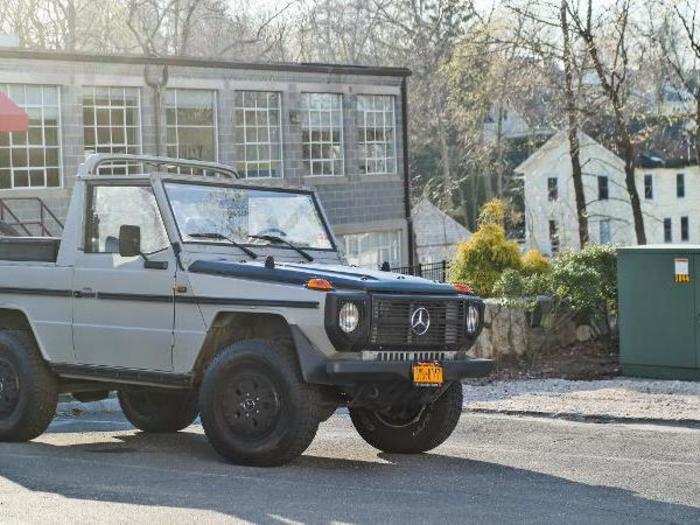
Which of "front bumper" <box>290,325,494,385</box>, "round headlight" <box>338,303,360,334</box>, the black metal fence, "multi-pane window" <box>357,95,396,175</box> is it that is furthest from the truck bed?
"multi-pane window" <box>357,95,396,175</box>

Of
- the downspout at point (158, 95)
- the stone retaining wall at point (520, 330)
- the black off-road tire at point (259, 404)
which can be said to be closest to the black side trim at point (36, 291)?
the black off-road tire at point (259, 404)

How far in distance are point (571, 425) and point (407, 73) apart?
73.9 ft

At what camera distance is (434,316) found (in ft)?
34.5

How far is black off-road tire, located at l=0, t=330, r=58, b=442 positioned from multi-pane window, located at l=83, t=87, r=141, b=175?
16714mm

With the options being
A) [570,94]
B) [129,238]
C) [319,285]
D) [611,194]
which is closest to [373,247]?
[570,94]

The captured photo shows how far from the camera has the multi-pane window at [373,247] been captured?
109ft

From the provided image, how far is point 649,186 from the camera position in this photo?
8212 cm

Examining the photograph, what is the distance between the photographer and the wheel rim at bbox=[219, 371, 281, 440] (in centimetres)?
1017

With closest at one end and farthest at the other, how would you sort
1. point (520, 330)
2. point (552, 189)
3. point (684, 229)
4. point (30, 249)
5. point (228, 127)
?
point (30, 249), point (520, 330), point (228, 127), point (552, 189), point (684, 229)

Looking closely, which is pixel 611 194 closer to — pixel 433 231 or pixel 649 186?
pixel 649 186

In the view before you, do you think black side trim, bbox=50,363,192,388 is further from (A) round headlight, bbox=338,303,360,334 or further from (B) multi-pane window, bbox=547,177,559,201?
(B) multi-pane window, bbox=547,177,559,201

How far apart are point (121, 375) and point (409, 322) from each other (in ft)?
7.51

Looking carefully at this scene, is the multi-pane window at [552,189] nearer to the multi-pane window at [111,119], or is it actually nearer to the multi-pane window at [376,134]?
the multi-pane window at [376,134]

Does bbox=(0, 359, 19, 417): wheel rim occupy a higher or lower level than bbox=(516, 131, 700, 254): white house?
lower
